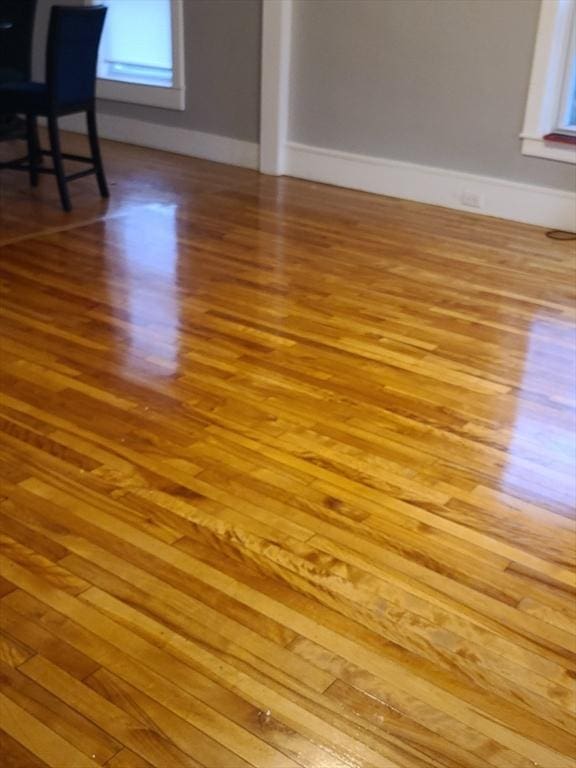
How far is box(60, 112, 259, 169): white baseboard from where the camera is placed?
18.7ft

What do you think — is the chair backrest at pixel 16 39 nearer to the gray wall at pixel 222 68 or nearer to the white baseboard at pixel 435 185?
the gray wall at pixel 222 68

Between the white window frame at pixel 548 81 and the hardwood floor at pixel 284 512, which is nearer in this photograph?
the hardwood floor at pixel 284 512

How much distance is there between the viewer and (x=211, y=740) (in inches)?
57.8

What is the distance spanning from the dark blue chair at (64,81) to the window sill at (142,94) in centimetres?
139

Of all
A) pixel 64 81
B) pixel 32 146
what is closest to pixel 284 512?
pixel 64 81

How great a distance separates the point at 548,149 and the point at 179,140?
261 cm

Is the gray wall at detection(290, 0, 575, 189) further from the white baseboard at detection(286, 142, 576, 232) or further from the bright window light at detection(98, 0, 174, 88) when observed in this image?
the bright window light at detection(98, 0, 174, 88)

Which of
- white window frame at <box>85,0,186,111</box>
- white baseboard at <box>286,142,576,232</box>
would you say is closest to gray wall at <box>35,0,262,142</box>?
white window frame at <box>85,0,186,111</box>

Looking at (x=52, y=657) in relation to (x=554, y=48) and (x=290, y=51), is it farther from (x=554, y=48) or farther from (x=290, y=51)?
(x=290, y=51)

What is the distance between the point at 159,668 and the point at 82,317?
1.84 metres

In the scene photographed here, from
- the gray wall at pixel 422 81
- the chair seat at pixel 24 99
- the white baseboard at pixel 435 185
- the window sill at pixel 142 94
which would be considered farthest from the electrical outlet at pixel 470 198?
the chair seat at pixel 24 99

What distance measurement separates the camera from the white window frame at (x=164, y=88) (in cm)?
571

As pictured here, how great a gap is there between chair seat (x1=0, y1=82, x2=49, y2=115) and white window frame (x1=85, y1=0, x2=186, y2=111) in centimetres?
158

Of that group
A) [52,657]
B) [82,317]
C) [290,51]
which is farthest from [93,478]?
[290,51]
